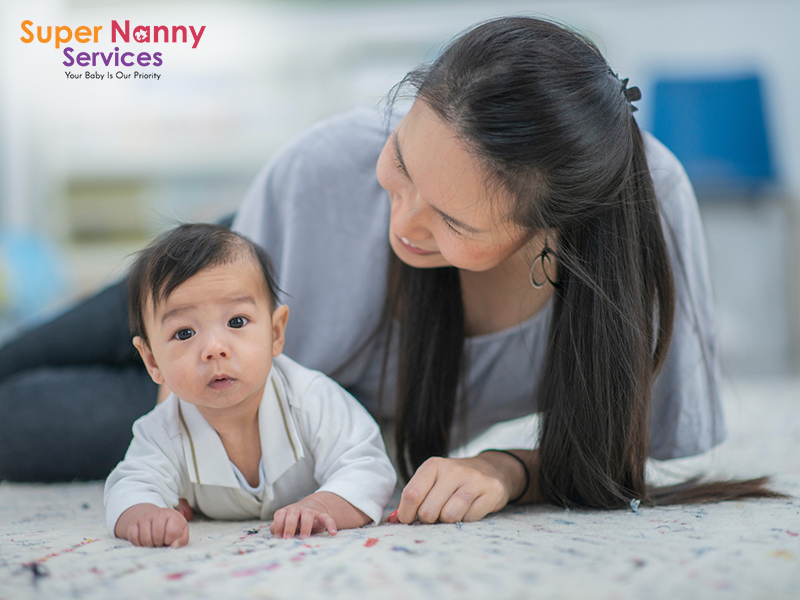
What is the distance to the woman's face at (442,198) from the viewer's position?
0.68m

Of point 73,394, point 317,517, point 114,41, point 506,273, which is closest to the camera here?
point 317,517

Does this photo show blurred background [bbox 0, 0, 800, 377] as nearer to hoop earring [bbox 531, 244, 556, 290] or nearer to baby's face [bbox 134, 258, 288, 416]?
hoop earring [bbox 531, 244, 556, 290]

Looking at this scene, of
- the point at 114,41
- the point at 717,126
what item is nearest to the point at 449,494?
the point at 114,41

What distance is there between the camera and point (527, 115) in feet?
2.16

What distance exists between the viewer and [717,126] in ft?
→ 8.92

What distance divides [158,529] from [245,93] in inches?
124

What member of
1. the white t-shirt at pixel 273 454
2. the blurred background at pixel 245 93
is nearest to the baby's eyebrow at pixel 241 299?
the white t-shirt at pixel 273 454

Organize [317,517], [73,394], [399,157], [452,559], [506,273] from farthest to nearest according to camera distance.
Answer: [73,394], [506,273], [399,157], [317,517], [452,559]

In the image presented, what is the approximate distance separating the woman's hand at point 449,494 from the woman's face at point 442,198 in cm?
21

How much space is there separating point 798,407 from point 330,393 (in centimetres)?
132

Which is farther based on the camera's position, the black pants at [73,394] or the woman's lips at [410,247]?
the black pants at [73,394]

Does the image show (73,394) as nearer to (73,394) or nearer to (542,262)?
(73,394)

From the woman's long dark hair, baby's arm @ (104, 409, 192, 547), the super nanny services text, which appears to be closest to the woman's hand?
the woman's long dark hair

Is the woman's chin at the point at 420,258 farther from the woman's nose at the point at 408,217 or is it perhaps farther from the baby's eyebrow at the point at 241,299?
the baby's eyebrow at the point at 241,299
